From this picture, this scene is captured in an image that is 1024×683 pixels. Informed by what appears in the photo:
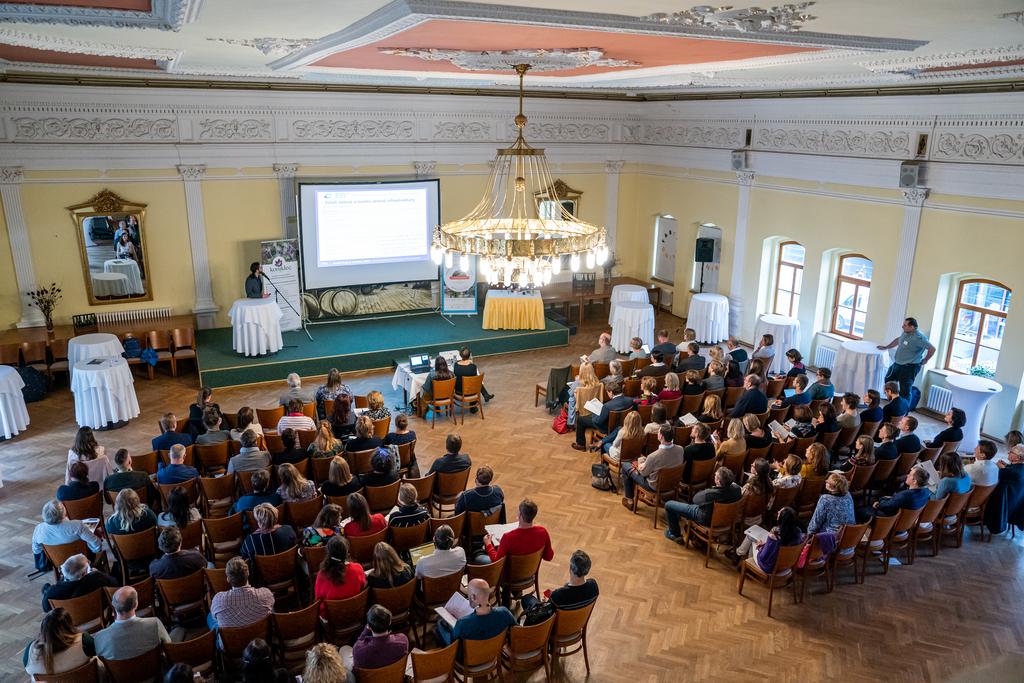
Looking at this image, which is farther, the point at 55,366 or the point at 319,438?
the point at 55,366

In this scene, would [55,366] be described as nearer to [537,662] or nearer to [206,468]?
[206,468]

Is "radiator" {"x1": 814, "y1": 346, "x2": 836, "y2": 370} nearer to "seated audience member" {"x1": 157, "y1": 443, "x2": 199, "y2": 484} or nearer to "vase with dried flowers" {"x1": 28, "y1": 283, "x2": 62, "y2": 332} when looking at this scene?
"seated audience member" {"x1": 157, "y1": 443, "x2": 199, "y2": 484}

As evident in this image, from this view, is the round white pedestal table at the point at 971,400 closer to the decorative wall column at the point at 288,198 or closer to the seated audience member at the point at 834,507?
the seated audience member at the point at 834,507

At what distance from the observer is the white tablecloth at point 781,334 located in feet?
40.9

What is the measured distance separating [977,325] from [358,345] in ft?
30.9

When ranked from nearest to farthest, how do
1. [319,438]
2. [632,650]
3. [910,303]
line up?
[632,650], [319,438], [910,303]

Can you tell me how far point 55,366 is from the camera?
11.4 m

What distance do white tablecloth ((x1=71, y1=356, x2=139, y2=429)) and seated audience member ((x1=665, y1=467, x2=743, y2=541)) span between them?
7334mm

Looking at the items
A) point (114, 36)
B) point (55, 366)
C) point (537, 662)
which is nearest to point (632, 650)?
point (537, 662)

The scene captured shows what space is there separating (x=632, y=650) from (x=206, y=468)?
4604mm

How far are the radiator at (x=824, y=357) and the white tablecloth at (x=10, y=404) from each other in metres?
12.0

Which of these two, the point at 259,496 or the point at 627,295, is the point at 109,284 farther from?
the point at 627,295

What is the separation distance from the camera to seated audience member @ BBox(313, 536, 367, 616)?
5133mm

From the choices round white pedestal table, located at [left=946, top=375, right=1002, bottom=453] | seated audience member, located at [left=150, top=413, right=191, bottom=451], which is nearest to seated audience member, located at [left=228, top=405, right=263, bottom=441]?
seated audience member, located at [left=150, top=413, right=191, bottom=451]
